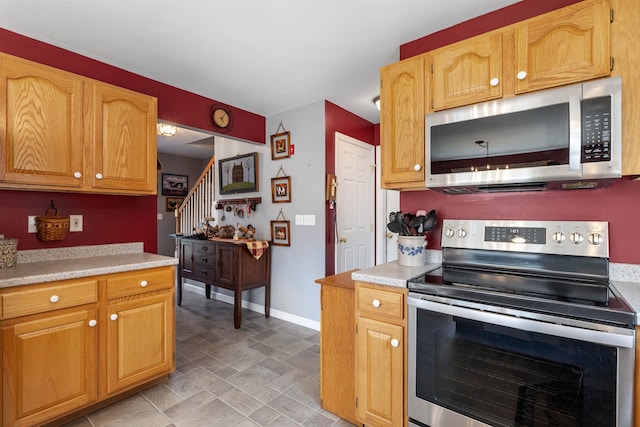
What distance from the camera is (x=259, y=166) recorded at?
377cm

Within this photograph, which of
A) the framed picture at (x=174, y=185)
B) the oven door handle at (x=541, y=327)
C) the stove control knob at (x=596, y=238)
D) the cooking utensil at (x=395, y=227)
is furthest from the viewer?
the framed picture at (x=174, y=185)

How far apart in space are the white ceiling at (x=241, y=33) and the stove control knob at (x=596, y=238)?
1385mm

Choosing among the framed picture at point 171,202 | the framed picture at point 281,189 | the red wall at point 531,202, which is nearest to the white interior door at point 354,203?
the framed picture at point 281,189

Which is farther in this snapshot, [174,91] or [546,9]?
[174,91]

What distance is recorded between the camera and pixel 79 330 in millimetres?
1728

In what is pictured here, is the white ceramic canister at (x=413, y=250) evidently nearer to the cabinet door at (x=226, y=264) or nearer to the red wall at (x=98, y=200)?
the cabinet door at (x=226, y=264)

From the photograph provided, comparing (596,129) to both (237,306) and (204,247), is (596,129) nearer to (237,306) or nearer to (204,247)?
(237,306)

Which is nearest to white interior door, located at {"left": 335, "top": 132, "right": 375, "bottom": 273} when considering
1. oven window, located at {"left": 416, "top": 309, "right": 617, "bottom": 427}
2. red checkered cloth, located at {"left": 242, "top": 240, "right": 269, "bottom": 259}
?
red checkered cloth, located at {"left": 242, "top": 240, "right": 269, "bottom": 259}

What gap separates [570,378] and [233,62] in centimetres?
277

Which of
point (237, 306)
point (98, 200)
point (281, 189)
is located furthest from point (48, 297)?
point (281, 189)

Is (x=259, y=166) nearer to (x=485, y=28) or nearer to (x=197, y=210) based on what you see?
(x=197, y=210)

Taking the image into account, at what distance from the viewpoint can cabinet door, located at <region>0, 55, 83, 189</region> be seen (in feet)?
5.60

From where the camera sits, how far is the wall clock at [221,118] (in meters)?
3.14

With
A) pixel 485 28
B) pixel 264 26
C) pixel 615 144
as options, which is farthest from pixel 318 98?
pixel 615 144
